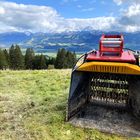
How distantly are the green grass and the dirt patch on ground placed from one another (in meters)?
0.32

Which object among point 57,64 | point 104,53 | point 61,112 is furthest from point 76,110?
point 57,64

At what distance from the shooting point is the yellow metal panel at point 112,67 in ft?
23.4

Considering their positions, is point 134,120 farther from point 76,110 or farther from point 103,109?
point 76,110

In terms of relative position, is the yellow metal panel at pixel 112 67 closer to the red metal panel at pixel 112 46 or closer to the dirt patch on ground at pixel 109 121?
the red metal panel at pixel 112 46

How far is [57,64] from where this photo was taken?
90.7 meters

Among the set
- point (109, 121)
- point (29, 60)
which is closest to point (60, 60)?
point (29, 60)

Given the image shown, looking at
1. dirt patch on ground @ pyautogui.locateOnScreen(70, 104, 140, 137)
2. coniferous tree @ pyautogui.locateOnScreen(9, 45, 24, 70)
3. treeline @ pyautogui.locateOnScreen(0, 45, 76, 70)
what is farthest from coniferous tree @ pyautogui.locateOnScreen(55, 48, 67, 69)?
dirt patch on ground @ pyautogui.locateOnScreen(70, 104, 140, 137)

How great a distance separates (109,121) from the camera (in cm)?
762

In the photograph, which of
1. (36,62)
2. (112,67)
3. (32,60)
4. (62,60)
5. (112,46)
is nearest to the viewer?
(112,67)

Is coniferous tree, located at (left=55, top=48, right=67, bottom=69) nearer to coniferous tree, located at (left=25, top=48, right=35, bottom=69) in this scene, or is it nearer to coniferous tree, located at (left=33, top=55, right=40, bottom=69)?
coniferous tree, located at (left=33, top=55, right=40, bottom=69)

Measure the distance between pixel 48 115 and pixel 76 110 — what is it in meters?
0.87

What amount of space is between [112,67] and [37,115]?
101 inches

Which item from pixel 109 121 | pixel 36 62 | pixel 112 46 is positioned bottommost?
pixel 109 121

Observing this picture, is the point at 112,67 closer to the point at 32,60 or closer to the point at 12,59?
the point at 12,59
